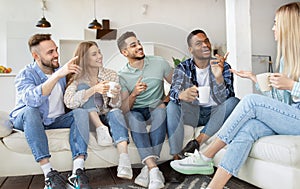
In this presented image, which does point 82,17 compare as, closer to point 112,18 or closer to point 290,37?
point 112,18

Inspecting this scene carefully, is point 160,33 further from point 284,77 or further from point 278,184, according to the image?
point 278,184

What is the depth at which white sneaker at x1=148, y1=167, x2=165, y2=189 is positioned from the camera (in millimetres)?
1542

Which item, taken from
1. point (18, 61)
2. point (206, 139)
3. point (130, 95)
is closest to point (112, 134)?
point (130, 95)

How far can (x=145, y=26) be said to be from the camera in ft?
4.99

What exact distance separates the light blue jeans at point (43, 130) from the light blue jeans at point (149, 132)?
0.82 ft

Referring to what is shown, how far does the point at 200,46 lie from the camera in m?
1.68

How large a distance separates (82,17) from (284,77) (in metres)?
4.09

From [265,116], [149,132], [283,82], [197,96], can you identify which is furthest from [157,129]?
[283,82]

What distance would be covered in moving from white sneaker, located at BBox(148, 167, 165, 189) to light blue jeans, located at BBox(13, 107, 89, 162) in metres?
0.37

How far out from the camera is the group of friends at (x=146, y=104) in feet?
4.66

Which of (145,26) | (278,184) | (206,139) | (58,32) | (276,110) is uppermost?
(58,32)

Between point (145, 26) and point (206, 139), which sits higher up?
point (145, 26)

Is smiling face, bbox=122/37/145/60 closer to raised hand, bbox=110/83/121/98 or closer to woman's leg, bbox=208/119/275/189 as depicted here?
raised hand, bbox=110/83/121/98

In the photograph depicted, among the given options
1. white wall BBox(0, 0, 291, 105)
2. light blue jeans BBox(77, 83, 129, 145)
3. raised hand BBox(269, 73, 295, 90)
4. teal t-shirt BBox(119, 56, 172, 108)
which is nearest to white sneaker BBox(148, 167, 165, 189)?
light blue jeans BBox(77, 83, 129, 145)
